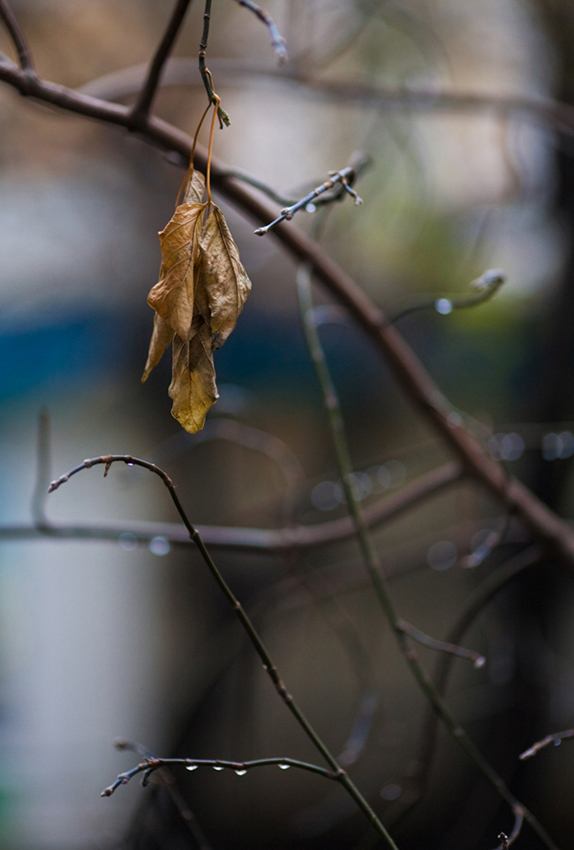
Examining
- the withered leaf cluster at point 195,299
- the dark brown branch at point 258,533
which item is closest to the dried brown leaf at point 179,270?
the withered leaf cluster at point 195,299

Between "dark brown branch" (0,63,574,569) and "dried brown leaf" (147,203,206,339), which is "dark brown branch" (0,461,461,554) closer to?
"dark brown branch" (0,63,574,569)

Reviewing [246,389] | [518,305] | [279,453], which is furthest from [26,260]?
[518,305]

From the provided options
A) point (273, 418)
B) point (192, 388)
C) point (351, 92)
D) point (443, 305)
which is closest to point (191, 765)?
point (192, 388)

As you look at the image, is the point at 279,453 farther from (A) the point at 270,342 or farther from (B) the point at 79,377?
(B) the point at 79,377

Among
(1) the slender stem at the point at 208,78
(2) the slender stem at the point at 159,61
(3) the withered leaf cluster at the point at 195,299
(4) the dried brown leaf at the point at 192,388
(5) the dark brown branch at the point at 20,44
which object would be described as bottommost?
(4) the dried brown leaf at the point at 192,388

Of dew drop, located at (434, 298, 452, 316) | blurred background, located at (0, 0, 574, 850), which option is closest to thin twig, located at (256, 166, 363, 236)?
dew drop, located at (434, 298, 452, 316)

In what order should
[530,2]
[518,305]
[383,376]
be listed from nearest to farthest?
[530,2]
[518,305]
[383,376]

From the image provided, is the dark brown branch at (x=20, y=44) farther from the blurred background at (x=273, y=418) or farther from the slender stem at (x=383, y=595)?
the blurred background at (x=273, y=418)

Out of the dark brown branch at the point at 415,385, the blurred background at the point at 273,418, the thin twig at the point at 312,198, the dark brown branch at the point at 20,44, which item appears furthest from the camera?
the blurred background at the point at 273,418
